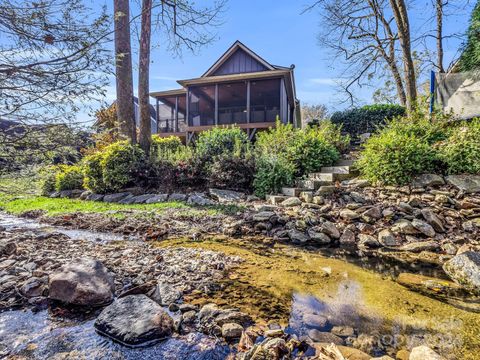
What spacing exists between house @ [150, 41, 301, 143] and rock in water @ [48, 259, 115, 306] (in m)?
10.8

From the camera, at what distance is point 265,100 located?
659 inches

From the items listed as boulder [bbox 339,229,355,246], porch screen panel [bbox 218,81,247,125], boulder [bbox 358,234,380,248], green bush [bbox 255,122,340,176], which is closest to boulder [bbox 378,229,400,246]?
boulder [bbox 358,234,380,248]

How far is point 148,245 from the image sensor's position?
3.52m

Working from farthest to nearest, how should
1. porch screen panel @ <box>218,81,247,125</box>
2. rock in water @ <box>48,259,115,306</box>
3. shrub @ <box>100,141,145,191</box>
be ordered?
porch screen panel @ <box>218,81,247,125</box> < shrub @ <box>100,141,145,191</box> < rock in water @ <box>48,259,115,306</box>

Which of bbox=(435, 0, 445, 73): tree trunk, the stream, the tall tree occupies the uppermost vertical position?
bbox=(435, 0, 445, 73): tree trunk

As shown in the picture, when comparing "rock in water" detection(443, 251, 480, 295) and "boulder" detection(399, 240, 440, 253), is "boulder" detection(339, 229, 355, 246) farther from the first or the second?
"rock in water" detection(443, 251, 480, 295)

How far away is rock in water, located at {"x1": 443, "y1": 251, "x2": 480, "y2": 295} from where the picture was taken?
2.39m

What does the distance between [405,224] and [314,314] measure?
2.75 meters

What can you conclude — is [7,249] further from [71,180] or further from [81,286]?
[71,180]

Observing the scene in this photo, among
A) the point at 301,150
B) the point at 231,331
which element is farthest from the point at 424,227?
the point at 231,331

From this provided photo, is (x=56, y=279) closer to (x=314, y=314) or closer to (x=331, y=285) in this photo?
(x=314, y=314)

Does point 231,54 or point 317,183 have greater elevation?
point 231,54

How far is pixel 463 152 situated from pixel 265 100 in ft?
43.3

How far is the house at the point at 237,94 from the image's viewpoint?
43.9 feet
